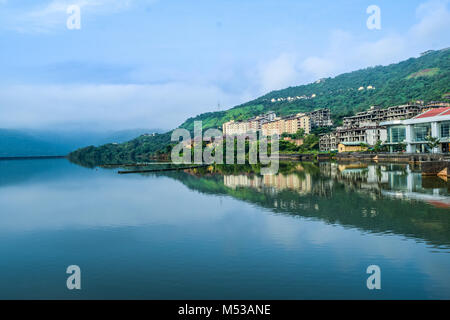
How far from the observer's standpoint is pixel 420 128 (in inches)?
1804

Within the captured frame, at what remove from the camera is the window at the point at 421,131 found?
44.7 m

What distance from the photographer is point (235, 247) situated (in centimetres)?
922

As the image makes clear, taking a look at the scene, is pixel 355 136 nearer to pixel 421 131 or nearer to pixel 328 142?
pixel 328 142

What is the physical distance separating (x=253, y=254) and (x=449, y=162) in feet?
68.4

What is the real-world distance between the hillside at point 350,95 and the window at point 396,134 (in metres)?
38.9

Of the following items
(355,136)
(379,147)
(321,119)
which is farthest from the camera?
(321,119)

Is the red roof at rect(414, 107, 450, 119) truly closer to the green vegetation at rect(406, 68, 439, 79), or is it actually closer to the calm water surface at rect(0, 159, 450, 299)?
the calm water surface at rect(0, 159, 450, 299)

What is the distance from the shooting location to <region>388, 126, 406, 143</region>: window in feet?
162

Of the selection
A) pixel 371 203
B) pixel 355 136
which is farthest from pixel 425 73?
pixel 371 203

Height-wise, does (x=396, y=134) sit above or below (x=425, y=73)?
below

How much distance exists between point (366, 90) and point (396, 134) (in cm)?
7951

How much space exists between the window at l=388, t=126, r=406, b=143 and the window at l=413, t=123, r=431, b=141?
276cm
